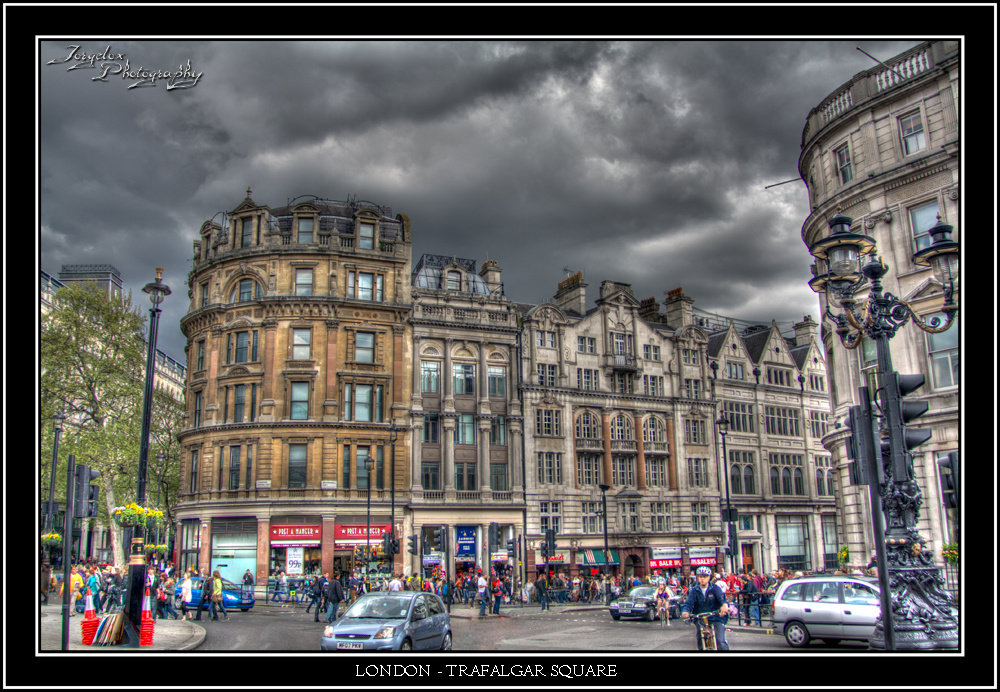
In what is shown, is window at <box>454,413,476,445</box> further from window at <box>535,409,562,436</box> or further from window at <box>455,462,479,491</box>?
window at <box>535,409,562,436</box>

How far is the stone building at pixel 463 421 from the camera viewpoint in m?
48.2

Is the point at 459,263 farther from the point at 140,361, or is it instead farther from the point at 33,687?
the point at 33,687

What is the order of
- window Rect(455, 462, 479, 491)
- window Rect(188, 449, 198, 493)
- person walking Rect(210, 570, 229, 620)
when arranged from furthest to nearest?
window Rect(455, 462, 479, 491) < window Rect(188, 449, 198, 493) < person walking Rect(210, 570, 229, 620)

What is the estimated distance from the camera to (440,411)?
1960 inches

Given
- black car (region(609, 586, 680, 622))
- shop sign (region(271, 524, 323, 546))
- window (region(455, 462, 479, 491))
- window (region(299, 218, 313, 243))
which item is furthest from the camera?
window (region(455, 462, 479, 491))

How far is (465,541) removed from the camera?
48.4 m

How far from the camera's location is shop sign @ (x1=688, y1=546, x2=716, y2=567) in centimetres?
5606

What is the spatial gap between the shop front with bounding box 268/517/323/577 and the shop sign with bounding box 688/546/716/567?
28.0 metres

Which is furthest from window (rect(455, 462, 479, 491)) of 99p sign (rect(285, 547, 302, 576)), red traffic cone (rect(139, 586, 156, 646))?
red traffic cone (rect(139, 586, 156, 646))

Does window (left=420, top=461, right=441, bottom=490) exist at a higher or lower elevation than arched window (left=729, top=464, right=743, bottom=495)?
higher

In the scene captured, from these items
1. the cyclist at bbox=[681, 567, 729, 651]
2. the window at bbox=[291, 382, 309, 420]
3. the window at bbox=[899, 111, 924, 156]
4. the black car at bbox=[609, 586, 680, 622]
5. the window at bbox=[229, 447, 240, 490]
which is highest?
the window at bbox=[899, 111, 924, 156]

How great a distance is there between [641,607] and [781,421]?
142 feet

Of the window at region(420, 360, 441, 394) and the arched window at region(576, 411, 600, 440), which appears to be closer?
the window at region(420, 360, 441, 394)

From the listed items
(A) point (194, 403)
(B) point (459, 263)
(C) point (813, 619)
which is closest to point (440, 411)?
(B) point (459, 263)
